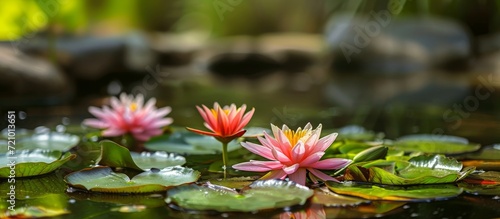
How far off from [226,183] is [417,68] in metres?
5.41

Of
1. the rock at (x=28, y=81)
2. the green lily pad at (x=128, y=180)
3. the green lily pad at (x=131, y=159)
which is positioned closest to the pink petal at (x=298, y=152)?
the green lily pad at (x=128, y=180)

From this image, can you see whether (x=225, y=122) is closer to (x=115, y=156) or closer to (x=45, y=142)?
(x=115, y=156)

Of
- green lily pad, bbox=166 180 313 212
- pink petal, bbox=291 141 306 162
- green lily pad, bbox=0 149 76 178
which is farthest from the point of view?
green lily pad, bbox=0 149 76 178

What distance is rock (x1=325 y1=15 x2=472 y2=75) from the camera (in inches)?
254

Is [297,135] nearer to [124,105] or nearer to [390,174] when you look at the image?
[390,174]

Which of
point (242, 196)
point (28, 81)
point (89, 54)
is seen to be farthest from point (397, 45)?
Answer: point (242, 196)

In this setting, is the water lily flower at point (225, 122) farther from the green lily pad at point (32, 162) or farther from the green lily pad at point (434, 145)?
the green lily pad at point (434, 145)

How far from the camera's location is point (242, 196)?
122 cm

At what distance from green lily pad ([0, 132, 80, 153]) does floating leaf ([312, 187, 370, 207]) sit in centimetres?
89

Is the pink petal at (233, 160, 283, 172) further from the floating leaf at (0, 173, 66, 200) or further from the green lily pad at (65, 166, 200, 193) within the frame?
the floating leaf at (0, 173, 66, 200)

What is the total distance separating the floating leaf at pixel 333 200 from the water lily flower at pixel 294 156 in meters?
0.06

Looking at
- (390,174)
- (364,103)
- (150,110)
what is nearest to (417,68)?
(364,103)

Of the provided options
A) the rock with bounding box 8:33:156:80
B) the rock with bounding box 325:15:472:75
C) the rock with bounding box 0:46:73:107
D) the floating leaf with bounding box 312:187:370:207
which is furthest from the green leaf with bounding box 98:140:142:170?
the rock with bounding box 325:15:472:75

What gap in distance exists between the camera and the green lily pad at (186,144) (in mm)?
1823
